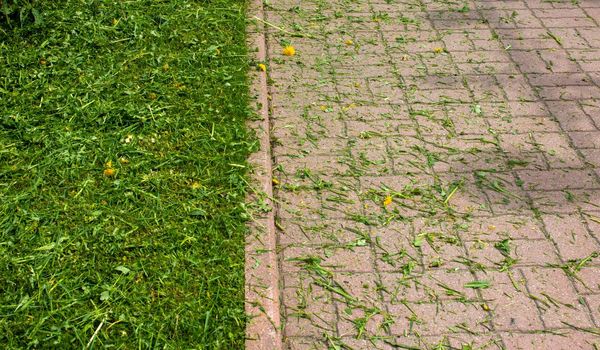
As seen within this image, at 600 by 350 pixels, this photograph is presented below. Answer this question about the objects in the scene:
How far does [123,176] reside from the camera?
4.48 m

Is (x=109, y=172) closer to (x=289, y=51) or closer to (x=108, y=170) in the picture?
(x=108, y=170)

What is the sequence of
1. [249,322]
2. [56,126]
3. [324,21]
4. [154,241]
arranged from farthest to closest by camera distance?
[324,21]
[56,126]
[154,241]
[249,322]

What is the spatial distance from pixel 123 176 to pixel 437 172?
6.21 feet

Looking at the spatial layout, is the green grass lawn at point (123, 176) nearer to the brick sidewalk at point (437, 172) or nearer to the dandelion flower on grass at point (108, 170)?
the dandelion flower on grass at point (108, 170)

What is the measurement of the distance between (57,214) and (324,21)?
3191 millimetres

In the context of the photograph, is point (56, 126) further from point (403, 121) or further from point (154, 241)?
point (403, 121)

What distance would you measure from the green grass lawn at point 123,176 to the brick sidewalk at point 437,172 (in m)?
0.39

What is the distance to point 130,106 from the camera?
198 inches

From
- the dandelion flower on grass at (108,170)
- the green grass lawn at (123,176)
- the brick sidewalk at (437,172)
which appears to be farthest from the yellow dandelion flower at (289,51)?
the dandelion flower on grass at (108,170)

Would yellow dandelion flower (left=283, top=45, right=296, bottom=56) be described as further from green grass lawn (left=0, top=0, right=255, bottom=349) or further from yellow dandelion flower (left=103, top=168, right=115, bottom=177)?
yellow dandelion flower (left=103, top=168, right=115, bottom=177)

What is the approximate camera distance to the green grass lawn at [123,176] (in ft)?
12.0

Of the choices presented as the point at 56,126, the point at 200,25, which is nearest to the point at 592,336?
the point at 56,126

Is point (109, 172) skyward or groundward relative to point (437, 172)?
skyward

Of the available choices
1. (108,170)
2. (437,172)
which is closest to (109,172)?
(108,170)
